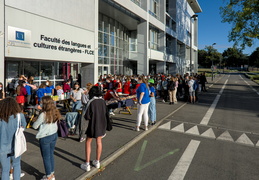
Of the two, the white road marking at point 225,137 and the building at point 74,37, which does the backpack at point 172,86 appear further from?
the white road marking at point 225,137

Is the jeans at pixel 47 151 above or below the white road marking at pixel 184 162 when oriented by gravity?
above

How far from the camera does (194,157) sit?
16.4 ft

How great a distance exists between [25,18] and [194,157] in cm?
953

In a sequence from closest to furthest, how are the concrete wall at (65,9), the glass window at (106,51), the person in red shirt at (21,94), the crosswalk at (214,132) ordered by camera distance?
the crosswalk at (214,132) → the person in red shirt at (21,94) → the concrete wall at (65,9) → the glass window at (106,51)

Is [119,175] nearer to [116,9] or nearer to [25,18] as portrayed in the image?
[25,18]

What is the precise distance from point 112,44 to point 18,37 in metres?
13.3

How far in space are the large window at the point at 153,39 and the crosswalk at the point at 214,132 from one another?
1909 cm

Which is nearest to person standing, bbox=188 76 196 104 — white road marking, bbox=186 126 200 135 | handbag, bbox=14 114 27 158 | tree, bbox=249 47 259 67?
white road marking, bbox=186 126 200 135

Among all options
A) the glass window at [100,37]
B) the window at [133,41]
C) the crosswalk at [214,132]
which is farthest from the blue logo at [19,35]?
the window at [133,41]

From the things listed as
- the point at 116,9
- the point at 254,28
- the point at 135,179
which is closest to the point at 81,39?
the point at 116,9

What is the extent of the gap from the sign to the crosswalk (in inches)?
293

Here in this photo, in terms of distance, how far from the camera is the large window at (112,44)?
1960 centimetres

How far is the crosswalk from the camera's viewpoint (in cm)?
635

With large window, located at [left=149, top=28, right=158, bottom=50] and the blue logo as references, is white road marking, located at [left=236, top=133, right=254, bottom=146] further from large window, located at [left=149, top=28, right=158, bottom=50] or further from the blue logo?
large window, located at [left=149, top=28, right=158, bottom=50]
